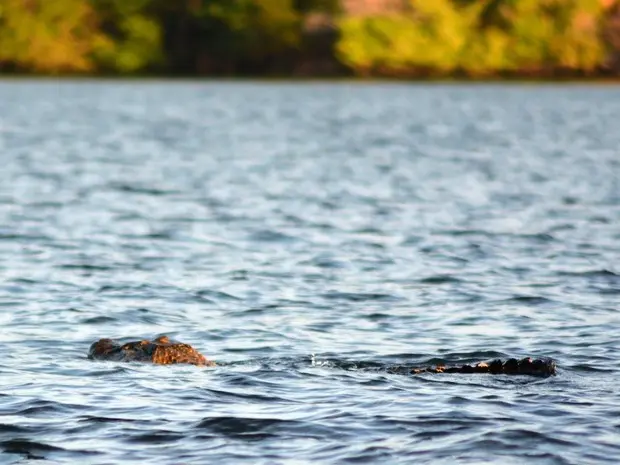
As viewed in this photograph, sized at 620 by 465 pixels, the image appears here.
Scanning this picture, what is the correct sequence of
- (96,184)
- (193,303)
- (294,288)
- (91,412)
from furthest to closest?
1. (96,184)
2. (294,288)
3. (193,303)
4. (91,412)

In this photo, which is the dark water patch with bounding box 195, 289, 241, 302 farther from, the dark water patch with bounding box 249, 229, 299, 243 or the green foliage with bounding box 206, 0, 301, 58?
the green foliage with bounding box 206, 0, 301, 58

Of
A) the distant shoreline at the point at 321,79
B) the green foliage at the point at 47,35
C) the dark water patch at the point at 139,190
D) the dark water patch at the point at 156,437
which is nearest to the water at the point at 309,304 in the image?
the dark water patch at the point at 156,437

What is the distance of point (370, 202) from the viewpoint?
4100cm

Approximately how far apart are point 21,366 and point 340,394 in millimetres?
4125

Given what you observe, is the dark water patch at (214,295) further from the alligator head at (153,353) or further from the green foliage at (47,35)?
the green foliage at (47,35)

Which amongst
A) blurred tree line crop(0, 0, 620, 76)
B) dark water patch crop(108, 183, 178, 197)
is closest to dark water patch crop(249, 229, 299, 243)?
dark water patch crop(108, 183, 178, 197)

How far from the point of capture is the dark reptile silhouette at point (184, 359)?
17859mm

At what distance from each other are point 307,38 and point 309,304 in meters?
143

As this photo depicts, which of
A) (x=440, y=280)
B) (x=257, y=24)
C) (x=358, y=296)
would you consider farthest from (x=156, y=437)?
(x=257, y=24)

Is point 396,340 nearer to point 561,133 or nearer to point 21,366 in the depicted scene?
point 21,366

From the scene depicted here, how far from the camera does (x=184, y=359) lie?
18609 mm

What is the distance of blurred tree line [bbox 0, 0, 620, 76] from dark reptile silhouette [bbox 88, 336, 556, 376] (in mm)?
141680

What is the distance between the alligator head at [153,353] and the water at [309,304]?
284 millimetres

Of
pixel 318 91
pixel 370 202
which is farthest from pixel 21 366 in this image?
pixel 318 91
